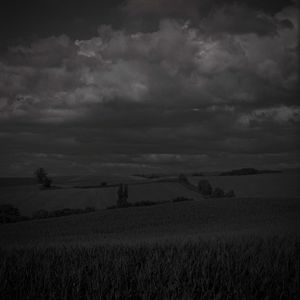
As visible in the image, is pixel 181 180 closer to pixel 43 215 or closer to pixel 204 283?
pixel 43 215

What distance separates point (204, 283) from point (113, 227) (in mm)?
23834

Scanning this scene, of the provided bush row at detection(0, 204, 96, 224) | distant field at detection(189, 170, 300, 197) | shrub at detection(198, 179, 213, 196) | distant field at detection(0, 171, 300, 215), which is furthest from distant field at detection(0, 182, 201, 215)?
distant field at detection(189, 170, 300, 197)

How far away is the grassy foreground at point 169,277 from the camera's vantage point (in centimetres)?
686

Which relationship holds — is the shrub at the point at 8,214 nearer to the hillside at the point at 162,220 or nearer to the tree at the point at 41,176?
the hillside at the point at 162,220

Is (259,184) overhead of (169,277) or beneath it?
beneath

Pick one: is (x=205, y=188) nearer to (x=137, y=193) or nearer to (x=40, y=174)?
(x=137, y=193)

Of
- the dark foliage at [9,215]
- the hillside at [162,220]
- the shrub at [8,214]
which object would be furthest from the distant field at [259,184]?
the shrub at [8,214]

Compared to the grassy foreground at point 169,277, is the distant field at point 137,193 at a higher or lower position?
lower

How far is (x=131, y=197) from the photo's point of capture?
57.5 metres

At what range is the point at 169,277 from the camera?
298 inches

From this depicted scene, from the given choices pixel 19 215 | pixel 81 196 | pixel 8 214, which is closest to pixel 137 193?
pixel 81 196

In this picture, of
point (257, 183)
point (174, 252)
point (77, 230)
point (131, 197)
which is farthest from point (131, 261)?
point (257, 183)

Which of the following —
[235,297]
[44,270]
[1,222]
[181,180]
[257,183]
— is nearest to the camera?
[235,297]

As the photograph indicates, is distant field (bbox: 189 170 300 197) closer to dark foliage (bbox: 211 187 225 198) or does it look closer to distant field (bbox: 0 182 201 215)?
dark foliage (bbox: 211 187 225 198)
